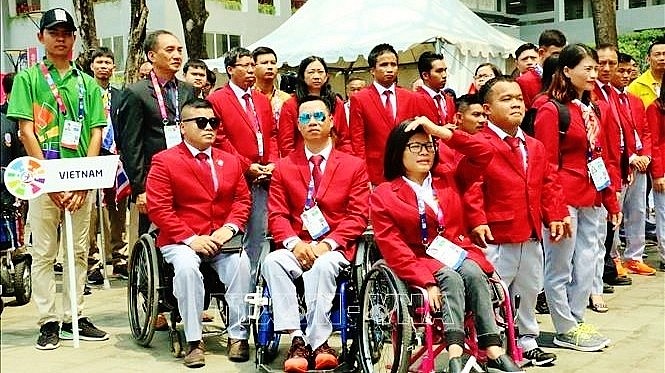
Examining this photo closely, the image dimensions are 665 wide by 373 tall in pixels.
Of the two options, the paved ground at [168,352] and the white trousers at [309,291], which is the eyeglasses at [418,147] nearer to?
the white trousers at [309,291]

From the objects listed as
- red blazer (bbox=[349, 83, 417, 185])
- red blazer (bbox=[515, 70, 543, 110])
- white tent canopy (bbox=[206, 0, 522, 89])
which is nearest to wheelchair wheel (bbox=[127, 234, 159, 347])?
red blazer (bbox=[349, 83, 417, 185])

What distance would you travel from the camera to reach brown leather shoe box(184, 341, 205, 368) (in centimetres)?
437

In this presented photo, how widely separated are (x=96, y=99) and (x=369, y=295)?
2.21 metres

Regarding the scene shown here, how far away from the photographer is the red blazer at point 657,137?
262 inches

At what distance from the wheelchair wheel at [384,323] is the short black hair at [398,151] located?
475 millimetres

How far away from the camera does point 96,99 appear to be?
5.00 meters

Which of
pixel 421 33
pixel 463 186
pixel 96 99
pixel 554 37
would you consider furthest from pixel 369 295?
pixel 421 33

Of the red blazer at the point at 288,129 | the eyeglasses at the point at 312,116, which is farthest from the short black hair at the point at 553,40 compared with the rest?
the eyeglasses at the point at 312,116

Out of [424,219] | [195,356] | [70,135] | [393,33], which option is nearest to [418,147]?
[424,219]

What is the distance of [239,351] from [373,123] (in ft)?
5.90

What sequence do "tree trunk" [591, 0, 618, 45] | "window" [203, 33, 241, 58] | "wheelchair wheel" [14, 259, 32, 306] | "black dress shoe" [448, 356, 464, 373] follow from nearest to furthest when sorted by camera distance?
"black dress shoe" [448, 356, 464, 373], "wheelchair wheel" [14, 259, 32, 306], "tree trunk" [591, 0, 618, 45], "window" [203, 33, 241, 58]

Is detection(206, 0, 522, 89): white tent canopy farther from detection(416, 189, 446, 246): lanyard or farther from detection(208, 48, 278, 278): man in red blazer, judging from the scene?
detection(416, 189, 446, 246): lanyard

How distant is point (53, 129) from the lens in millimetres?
4809

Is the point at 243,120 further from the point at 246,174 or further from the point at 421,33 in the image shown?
the point at 421,33
